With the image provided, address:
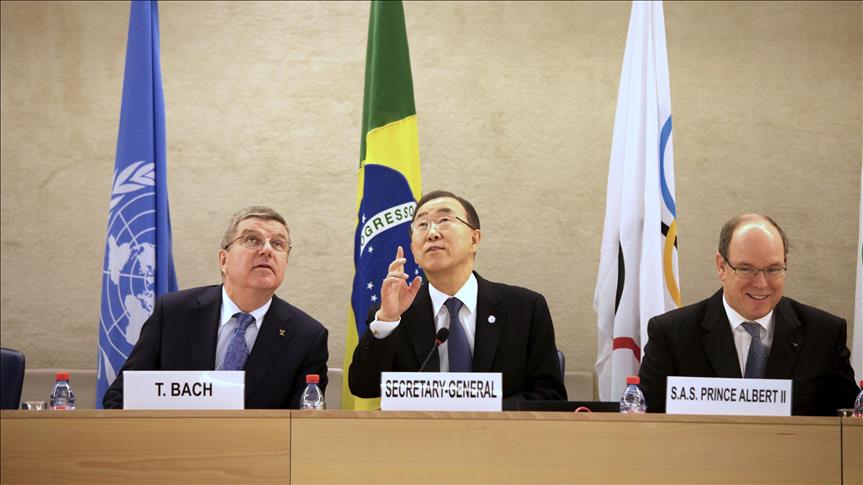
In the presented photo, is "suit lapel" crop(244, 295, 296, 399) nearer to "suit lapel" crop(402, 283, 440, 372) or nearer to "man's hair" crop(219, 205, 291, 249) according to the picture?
"man's hair" crop(219, 205, 291, 249)

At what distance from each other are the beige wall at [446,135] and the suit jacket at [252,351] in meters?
1.60

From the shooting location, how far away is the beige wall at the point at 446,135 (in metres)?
4.93

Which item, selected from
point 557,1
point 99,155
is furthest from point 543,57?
point 99,155

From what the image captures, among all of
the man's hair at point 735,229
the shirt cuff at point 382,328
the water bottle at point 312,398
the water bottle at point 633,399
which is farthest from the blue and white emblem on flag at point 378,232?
the water bottle at point 633,399

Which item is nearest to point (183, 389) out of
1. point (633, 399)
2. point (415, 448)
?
point (415, 448)

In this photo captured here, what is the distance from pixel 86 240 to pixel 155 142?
94cm

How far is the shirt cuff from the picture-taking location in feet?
9.89

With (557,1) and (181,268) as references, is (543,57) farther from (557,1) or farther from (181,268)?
(181,268)

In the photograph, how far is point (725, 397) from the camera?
8.14ft

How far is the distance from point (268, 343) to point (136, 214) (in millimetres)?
1258

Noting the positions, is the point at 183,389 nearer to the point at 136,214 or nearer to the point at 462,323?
the point at 462,323

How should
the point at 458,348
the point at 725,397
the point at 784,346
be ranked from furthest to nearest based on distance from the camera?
1. the point at 458,348
2. the point at 784,346
3. the point at 725,397

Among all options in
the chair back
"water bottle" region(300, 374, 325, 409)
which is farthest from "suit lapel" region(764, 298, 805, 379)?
the chair back

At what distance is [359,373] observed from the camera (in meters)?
3.10
